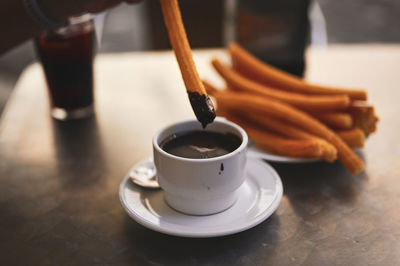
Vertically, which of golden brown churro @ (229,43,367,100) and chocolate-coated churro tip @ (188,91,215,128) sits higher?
chocolate-coated churro tip @ (188,91,215,128)

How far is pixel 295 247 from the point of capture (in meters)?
0.70

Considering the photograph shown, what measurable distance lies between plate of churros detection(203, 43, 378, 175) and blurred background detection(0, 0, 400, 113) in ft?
1.11

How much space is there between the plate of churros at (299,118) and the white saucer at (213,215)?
0.33 ft

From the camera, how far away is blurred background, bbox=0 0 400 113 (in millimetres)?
2500

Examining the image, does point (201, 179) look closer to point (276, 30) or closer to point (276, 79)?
point (276, 79)

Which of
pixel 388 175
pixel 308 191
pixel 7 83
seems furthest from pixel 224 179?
pixel 7 83

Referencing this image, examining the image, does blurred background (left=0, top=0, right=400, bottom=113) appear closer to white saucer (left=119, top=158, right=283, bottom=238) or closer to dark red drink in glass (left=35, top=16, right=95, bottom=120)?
dark red drink in glass (left=35, top=16, right=95, bottom=120)

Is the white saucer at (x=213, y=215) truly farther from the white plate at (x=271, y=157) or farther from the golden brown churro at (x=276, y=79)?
the golden brown churro at (x=276, y=79)

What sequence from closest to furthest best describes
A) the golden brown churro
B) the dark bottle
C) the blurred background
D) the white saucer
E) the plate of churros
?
the white saucer → the plate of churros → the golden brown churro → the dark bottle → the blurred background

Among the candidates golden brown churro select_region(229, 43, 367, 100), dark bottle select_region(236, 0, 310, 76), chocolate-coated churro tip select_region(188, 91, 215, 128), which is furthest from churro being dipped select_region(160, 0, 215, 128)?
dark bottle select_region(236, 0, 310, 76)

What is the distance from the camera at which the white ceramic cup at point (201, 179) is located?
69 centimetres

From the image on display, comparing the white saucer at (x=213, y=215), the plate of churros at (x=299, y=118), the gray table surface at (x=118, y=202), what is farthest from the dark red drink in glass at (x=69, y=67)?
the white saucer at (x=213, y=215)

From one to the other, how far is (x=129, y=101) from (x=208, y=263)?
2.30ft

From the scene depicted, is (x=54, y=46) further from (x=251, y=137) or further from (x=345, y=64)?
(x=345, y=64)
